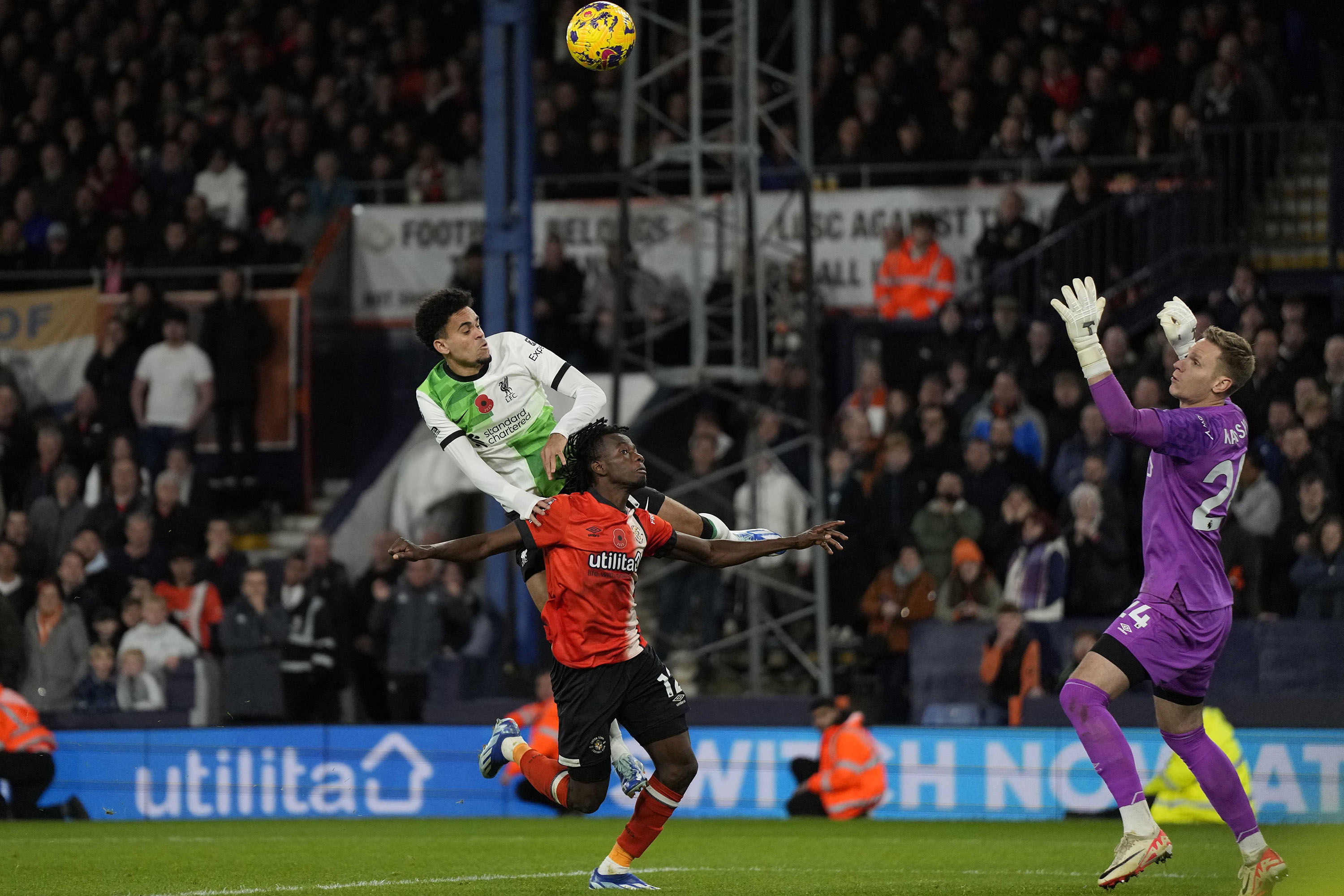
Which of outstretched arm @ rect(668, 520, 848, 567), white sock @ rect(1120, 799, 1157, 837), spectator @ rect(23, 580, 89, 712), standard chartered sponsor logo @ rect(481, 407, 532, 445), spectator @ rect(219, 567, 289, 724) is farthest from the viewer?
spectator @ rect(23, 580, 89, 712)

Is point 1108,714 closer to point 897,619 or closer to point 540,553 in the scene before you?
point 540,553

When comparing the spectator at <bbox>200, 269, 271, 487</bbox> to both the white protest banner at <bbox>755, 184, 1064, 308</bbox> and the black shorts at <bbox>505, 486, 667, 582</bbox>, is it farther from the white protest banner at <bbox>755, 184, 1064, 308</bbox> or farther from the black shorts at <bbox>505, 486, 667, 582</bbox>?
the black shorts at <bbox>505, 486, 667, 582</bbox>

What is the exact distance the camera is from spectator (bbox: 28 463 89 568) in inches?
709

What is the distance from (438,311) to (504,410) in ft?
1.93

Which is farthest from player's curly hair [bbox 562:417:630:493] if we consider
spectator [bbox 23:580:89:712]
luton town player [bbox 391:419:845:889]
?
spectator [bbox 23:580:89:712]

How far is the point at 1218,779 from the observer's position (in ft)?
27.2

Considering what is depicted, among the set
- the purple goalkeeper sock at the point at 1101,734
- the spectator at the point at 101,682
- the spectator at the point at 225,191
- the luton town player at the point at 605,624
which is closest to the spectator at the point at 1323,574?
the purple goalkeeper sock at the point at 1101,734

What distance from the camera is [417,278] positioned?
20.9m

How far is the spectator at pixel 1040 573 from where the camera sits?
15.5 meters

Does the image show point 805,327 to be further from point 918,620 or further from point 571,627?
point 571,627

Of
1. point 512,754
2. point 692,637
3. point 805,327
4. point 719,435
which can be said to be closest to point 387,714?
point 692,637

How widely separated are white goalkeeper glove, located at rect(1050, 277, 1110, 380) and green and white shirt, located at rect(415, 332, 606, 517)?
90.4 inches

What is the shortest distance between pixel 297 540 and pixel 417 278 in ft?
10.1

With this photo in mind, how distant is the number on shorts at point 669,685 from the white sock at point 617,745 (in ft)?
1.98
